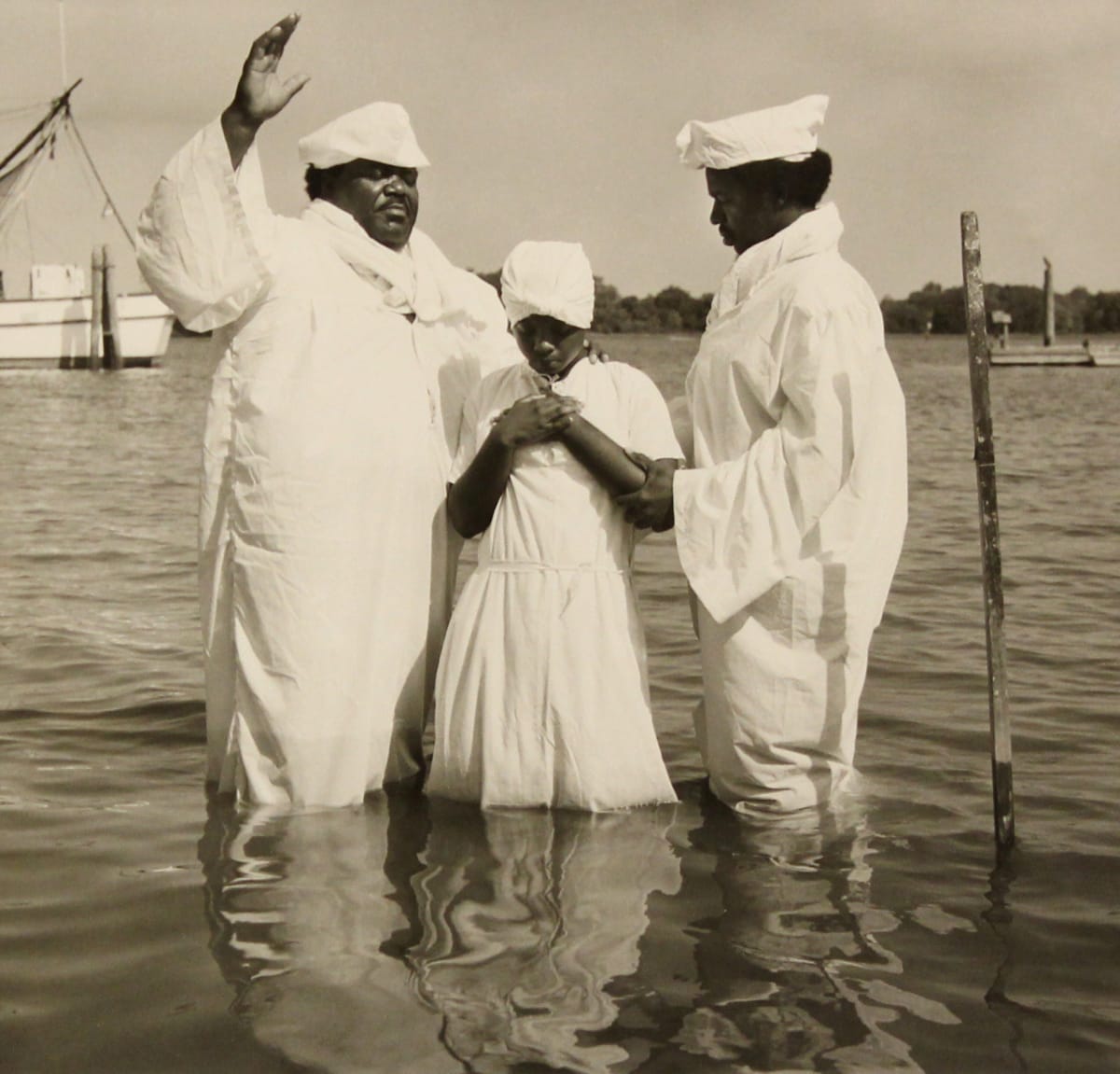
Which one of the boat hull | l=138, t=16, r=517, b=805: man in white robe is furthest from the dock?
l=138, t=16, r=517, b=805: man in white robe

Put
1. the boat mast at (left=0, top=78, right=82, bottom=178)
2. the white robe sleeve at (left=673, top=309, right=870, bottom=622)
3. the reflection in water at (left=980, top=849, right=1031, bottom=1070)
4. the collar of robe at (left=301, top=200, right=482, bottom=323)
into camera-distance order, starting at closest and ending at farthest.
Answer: the reflection in water at (left=980, top=849, right=1031, bottom=1070), the white robe sleeve at (left=673, top=309, right=870, bottom=622), the collar of robe at (left=301, top=200, right=482, bottom=323), the boat mast at (left=0, top=78, right=82, bottom=178)

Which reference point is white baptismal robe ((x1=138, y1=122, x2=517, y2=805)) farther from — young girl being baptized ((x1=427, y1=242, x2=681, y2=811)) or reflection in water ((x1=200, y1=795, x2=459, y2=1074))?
young girl being baptized ((x1=427, y1=242, x2=681, y2=811))

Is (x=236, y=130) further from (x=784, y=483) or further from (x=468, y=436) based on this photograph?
(x=784, y=483)

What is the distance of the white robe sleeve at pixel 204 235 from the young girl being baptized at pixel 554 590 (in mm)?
783

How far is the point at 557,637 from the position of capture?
4.76 metres

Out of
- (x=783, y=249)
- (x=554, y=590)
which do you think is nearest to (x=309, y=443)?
(x=554, y=590)

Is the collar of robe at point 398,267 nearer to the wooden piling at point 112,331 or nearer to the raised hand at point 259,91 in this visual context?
the raised hand at point 259,91

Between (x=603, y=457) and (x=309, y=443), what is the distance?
0.89 m

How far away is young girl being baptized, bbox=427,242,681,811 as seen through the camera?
15.5 feet

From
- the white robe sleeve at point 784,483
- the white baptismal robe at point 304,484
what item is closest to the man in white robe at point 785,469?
the white robe sleeve at point 784,483

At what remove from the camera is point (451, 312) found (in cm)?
536

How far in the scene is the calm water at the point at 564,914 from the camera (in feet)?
12.3

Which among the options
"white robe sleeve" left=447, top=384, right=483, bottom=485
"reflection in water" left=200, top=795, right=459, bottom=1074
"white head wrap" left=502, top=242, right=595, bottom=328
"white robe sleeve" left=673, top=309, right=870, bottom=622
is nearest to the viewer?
"reflection in water" left=200, top=795, right=459, bottom=1074

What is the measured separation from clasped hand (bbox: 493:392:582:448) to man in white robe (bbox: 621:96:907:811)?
1.00 ft
